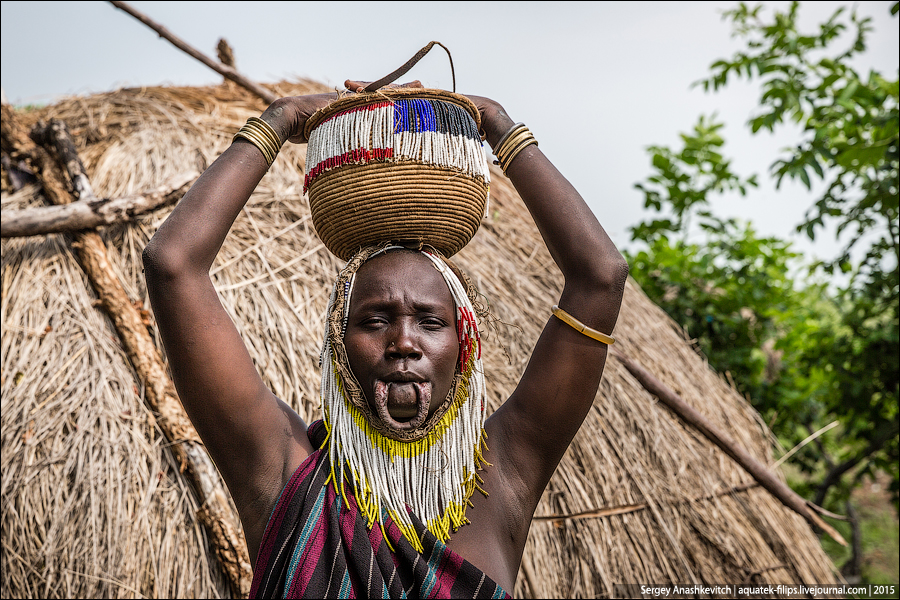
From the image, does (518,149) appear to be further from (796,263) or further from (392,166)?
(796,263)

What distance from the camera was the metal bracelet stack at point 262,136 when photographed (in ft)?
5.36

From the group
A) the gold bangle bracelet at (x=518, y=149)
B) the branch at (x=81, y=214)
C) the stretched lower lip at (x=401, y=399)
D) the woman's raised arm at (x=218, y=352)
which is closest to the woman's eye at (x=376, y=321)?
the stretched lower lip at (x=401, y=399)

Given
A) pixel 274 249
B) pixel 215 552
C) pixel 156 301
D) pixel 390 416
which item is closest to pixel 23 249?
pixel 274 249

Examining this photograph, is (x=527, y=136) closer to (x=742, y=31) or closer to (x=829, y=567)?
(x=829, y=567)

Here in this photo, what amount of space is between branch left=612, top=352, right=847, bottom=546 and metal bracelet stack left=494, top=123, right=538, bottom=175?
85.2 inches

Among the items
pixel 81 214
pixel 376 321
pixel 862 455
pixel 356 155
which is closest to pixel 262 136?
pixel 356 155

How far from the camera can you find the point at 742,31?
209 inches

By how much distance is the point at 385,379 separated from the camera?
1.52 m

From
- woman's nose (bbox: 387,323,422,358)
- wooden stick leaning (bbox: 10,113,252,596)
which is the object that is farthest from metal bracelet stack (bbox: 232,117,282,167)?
wooden stick leaning (bbox: 10,113,252,596)

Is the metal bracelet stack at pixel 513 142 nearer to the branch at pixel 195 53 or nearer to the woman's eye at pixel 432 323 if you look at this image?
the woman's eye at pixel 432 323

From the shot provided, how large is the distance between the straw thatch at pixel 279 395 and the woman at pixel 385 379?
1.63 metres

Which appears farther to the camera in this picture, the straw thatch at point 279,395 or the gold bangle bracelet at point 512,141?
the straw thatch at point 279,395

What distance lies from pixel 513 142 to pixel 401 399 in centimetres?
69

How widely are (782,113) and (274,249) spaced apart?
3.36 m
